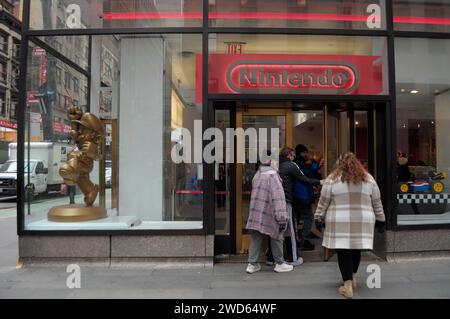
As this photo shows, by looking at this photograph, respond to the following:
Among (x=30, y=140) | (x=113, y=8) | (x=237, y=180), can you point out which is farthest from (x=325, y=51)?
(x=30, y=140)

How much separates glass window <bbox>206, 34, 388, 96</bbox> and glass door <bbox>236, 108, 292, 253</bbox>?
0.61 m

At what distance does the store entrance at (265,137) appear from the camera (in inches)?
263

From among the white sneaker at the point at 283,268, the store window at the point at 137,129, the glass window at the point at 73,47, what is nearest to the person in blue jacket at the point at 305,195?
the white sneaker at the point at 283,268

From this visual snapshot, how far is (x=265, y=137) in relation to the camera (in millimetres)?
6840

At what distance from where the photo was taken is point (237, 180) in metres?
6.72

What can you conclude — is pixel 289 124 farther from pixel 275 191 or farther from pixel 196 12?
pixel 196 12

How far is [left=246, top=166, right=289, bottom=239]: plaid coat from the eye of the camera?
5.37 meters

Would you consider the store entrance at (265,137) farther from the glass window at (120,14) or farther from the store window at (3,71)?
the store window at (3,71)

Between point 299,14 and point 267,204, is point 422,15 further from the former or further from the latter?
point 267,204

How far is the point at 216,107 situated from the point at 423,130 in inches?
148

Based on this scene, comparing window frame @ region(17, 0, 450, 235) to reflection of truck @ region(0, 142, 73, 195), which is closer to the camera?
window frame @ region(17, 0, 450, 235)

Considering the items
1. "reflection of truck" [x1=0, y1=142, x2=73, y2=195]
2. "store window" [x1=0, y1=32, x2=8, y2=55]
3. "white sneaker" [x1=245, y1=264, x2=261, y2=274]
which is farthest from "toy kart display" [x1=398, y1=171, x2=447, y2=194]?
"store window" [x1=0, y1=32, x2=8, y2=55]

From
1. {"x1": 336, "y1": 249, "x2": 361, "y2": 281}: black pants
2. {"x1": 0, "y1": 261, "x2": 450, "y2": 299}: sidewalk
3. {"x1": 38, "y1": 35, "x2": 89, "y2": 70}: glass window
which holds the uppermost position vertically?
{"x1": 38, "y1": 35, "x2": 89, "y2": 70}: glass window

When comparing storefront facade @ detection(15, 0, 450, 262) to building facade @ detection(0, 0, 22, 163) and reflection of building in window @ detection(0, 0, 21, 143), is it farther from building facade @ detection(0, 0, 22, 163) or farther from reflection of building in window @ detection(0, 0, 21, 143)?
reflection of building in window @ detection(0, 0, 21, 143)
